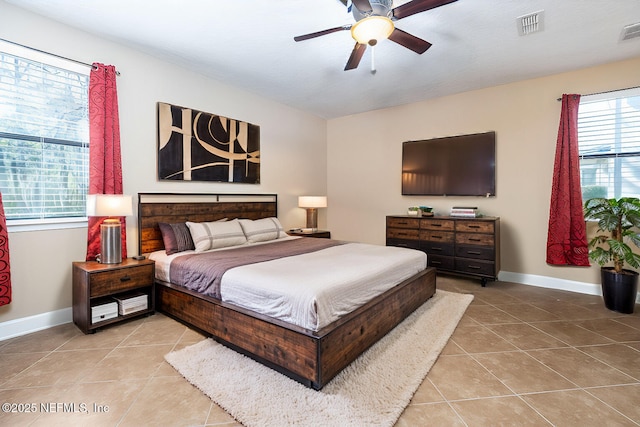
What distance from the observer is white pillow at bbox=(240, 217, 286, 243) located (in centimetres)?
380

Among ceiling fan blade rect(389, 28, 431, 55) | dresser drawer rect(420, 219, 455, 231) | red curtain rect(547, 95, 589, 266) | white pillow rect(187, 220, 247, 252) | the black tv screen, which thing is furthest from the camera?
the black tv screen

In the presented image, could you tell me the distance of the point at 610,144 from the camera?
140 inches

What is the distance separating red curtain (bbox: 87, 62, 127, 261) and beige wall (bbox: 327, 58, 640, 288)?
3.96 m

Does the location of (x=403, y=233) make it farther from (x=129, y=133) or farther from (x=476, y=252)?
(x=129, y=133)

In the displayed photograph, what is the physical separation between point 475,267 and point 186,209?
3863mm

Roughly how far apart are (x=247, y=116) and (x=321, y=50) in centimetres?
171

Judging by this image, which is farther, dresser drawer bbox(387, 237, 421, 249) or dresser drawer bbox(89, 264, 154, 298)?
dresser drawer bbox(387, 237, 421, 249)

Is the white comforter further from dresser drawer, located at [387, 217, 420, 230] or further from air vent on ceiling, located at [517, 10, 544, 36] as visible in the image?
air vent on ceiling, located at [517, 10, 544, 36]

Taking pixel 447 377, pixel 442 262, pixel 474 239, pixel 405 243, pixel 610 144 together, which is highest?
pixel 610 144

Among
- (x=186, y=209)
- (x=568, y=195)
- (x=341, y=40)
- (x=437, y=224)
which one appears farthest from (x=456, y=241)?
(x=186, y=209)

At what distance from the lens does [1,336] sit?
2.44 metres

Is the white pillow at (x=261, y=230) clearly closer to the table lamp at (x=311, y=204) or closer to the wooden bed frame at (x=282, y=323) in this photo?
the wooden bed frame at (x=282, y=323)

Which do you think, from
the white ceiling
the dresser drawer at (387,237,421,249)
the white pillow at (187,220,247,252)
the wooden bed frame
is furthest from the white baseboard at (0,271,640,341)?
the white ceiling

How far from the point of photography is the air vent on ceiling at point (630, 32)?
2.74 m
